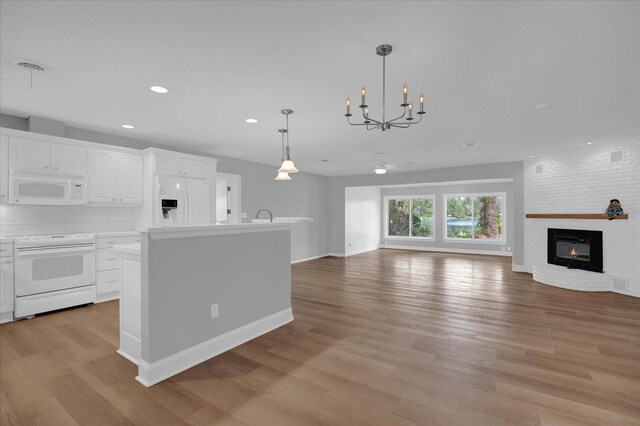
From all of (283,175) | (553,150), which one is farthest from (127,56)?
(553,150)

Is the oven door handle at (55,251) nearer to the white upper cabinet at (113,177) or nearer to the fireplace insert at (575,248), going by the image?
the white upper cabinet at (113,177)

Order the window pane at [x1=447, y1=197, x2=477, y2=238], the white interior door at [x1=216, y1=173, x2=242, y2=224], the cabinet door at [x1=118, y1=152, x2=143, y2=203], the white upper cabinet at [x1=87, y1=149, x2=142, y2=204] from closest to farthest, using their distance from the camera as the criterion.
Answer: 1. the white upper cabinet at [x1=87, y1=149, x2=142, y2=204]
2. the cabinet door at [x1=118, y1=152, x2=143, y2=203]
3. the white interior door at [x1=216, y1=173, x2=242, y2=224]
4. the window pane at [x1=447, y1=197, x2=477, y2=238]

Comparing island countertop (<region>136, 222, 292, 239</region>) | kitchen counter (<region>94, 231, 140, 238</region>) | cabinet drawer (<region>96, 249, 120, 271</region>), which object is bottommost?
cabinet drawer (<region>96, 249, 120, 271</region>)

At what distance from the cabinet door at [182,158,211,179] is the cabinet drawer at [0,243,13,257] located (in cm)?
242

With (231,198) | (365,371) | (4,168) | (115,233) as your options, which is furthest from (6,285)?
(365,371)

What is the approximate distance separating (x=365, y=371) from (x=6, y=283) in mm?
4378

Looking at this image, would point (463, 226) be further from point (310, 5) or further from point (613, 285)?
point (310, 5)

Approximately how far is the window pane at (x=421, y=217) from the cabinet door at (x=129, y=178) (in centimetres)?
905

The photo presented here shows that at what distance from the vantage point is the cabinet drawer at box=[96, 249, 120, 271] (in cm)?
454

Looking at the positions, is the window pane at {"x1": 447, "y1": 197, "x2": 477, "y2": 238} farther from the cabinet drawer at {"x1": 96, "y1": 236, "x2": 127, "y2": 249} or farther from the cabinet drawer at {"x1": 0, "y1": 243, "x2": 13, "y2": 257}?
the cabinet drawer at {"x1": 0, "y1": 243, "x2": 13, "y2": 257}

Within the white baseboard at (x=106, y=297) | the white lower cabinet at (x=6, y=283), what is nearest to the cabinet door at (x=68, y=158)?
the white lower cabinet at (x=6, y=283)

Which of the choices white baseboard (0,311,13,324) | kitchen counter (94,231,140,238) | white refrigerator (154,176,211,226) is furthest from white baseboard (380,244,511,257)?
white baseboard (0,311,13,324)

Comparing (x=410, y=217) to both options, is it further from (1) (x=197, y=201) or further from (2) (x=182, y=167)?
(2) (x=182, y=167)

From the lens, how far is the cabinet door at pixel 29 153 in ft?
12.8
